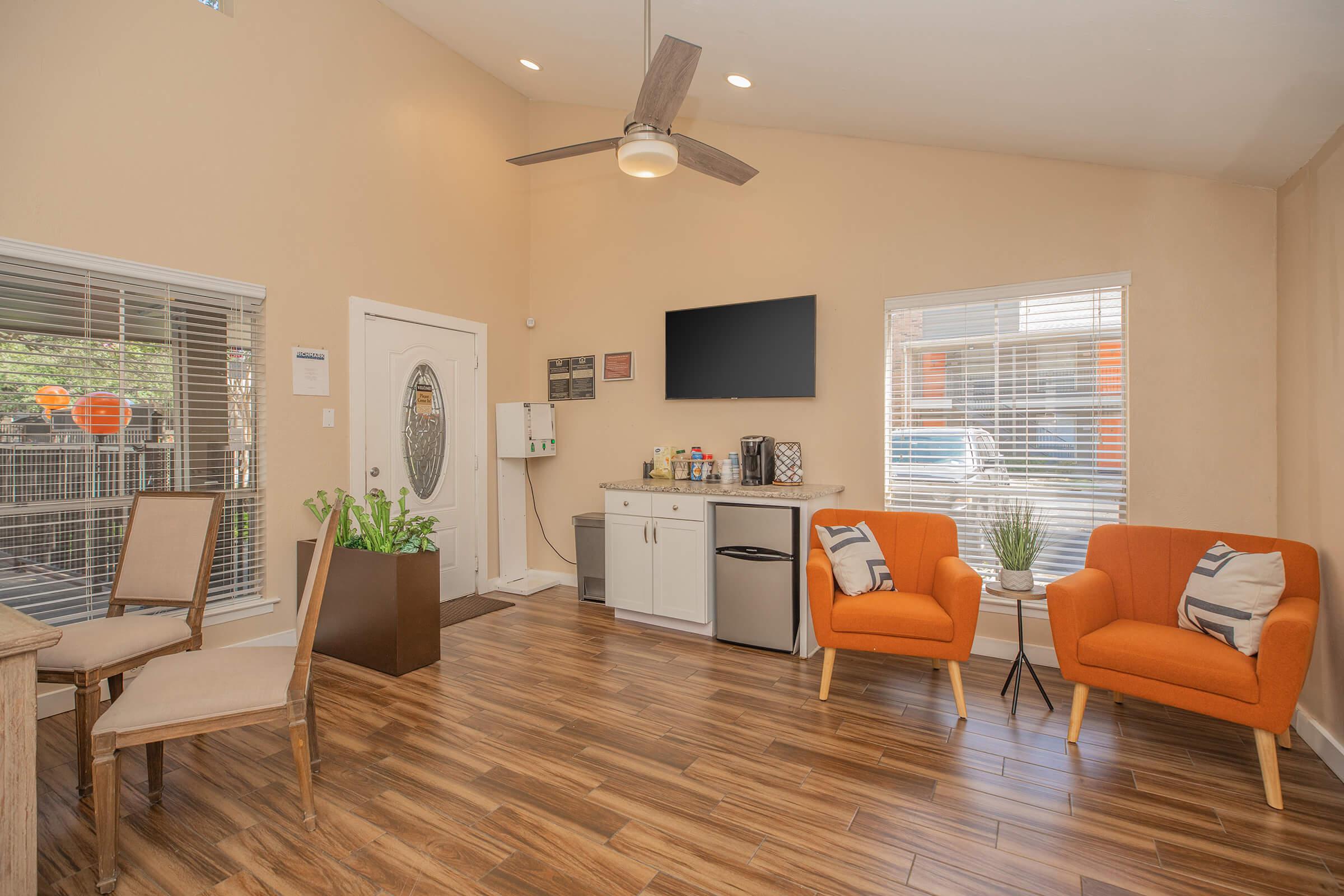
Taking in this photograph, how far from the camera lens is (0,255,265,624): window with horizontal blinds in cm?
279

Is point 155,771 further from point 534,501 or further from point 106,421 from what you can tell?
point 534,501

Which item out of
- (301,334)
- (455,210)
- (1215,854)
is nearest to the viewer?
(1215,854)

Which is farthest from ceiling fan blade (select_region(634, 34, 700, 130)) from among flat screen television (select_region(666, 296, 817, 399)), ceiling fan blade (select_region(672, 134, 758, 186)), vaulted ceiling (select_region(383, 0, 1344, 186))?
flat screen television (select_region(666, 296, 817, 399))

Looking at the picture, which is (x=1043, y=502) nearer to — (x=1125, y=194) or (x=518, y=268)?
(x=1125, y=194)

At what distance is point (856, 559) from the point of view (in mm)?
3227

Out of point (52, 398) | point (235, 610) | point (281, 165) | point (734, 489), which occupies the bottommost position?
point (235, 610)

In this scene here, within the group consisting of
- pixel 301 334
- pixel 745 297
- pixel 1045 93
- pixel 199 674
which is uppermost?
pixel 1045 93

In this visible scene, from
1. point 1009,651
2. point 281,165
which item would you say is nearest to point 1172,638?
point 1009,651

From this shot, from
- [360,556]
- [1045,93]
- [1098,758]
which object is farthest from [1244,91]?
[360,556]

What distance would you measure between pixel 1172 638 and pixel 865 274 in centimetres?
252

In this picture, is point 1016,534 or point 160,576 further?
point 1016,534

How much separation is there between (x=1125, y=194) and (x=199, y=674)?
4550 mm

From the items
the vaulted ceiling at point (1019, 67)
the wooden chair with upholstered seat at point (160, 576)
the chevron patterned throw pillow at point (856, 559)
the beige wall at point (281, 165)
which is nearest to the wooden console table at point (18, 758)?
the wooden chair with upholstered seat at point (160, 576)

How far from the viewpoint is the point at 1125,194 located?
3.29 m
